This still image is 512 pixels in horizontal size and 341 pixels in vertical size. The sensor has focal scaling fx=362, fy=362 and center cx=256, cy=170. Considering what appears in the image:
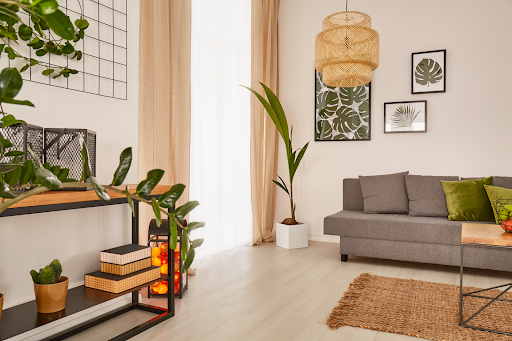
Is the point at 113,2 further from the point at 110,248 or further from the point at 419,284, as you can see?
the point at 419,284

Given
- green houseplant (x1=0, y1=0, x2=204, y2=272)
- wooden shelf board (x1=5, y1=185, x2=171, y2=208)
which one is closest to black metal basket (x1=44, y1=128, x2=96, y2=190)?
wooden shelf board (x1=5, y1=185, x2=171, y2=208)

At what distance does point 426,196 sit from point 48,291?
3.32m

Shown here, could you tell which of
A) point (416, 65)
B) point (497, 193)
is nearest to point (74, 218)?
point (497, 193)

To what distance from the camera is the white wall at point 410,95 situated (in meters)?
3.81

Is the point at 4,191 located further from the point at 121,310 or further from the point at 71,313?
the point at 121,310

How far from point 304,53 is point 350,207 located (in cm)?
208

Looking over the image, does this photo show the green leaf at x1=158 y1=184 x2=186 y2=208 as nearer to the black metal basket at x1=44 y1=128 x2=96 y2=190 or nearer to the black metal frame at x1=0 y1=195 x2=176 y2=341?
the black metal frame at x1=0 y1=195 x2=176 y2=341

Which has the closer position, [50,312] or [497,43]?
[50,312]

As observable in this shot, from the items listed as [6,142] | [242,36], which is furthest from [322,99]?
[6,142]

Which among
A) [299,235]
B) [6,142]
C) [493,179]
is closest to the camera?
[6,142]

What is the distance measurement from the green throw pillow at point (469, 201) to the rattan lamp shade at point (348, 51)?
136cm

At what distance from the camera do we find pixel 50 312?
161 centimetres

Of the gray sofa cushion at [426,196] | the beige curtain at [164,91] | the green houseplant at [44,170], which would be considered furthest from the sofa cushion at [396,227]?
the green houseplant at [44,170]

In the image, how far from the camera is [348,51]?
3.07m
